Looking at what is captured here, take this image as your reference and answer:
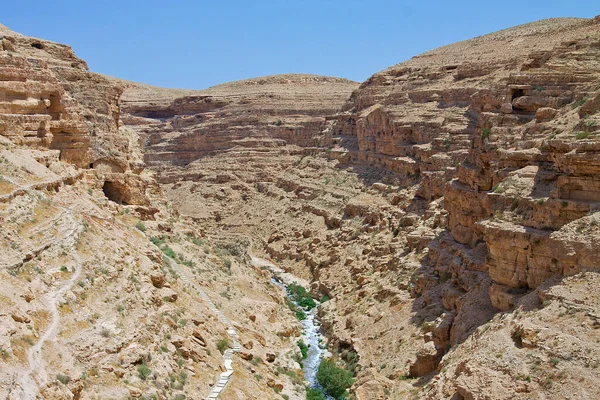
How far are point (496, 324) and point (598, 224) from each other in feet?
14.6

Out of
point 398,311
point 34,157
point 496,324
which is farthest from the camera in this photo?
point 398,311

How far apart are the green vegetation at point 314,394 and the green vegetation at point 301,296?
1396 centimetres

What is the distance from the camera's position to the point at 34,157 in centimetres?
2655

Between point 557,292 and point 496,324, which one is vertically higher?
point 557,292

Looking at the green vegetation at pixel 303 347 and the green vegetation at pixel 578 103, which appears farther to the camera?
the green vegetation at pixel 303 347

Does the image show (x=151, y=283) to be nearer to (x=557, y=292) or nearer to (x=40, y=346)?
(x=40, y=346)

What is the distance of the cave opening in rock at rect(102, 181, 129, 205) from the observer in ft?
109

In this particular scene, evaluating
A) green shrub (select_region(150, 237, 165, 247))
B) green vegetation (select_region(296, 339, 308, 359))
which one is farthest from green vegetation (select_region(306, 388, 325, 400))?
green shrub (select_region(150, 237, 165, 247))

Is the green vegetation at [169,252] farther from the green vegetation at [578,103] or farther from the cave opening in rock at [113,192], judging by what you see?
the green vegetation at [578,103]

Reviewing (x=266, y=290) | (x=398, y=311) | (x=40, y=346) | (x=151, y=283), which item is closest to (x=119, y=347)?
(x=40, y=346)

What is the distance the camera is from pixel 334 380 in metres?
27.7

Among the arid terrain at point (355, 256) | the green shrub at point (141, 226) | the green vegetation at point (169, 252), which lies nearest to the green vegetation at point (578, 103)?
the arid terrain at point (355, 256)

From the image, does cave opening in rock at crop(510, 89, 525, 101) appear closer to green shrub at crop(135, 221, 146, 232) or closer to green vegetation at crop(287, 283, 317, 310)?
green vegetation at crop(287, 283, 317, 310)

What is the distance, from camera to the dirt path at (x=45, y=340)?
571 inches
